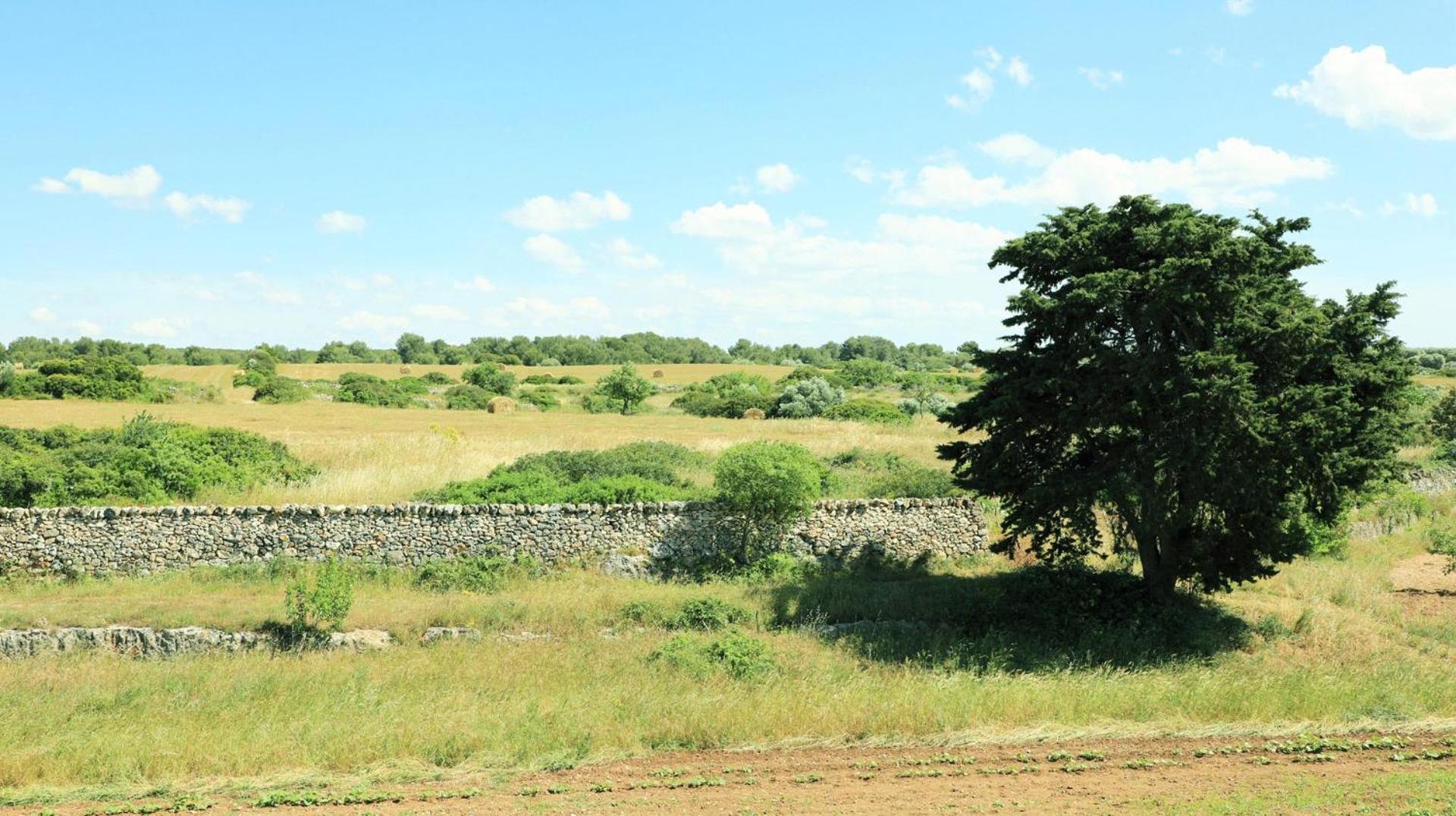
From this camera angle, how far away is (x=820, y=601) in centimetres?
1933

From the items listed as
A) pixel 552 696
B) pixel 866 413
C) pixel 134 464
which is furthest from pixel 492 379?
pixel 552 696

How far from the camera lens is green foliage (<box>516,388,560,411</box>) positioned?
6794 cm

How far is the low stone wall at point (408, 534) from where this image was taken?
20328 millimetres

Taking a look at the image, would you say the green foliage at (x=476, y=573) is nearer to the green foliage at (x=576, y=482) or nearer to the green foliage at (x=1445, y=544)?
the green foliage at (x=576, y=482)

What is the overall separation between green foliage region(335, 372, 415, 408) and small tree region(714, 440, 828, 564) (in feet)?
155

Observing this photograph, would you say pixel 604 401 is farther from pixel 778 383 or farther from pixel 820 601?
pixel 820 601

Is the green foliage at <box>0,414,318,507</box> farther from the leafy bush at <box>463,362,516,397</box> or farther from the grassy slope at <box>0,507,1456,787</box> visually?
the leafy bush at <box>463,362,516,397</box>

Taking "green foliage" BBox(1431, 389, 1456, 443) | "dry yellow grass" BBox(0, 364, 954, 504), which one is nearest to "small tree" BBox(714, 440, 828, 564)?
"dry yellow grass" BBox(0, 364, 954, 504)

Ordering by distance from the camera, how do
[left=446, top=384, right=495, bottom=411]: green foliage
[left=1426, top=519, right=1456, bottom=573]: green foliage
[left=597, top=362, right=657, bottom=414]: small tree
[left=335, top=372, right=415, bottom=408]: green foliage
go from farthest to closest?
1. [left=335, top=372, right=415, bottom=408]: green foliage
2. [left=446, top=384, right=495, bottom=411]: green foliage
3. [left=597, top=362, right=657, bottom=414]: small tree
4. [left=1426, top=519, right=1456, bottom=573]: green foliage

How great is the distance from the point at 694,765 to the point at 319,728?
4.31 metres

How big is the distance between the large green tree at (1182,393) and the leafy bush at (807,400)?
1568 inches

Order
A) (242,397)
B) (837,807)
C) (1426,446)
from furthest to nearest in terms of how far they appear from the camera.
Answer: (242,397)
(1426,446)
(837,807)

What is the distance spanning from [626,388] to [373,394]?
59.5 ft

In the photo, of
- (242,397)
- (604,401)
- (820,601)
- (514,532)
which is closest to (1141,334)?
(820,601)
